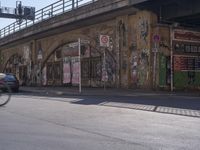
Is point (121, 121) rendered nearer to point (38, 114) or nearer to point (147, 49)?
point (38, 114)

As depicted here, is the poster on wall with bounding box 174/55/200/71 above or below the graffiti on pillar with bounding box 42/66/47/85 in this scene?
above

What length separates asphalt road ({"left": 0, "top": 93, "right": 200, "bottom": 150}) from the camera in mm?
8328

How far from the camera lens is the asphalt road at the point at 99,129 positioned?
833 cm

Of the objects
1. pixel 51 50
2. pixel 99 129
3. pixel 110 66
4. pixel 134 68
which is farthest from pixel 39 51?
pixel 99 129

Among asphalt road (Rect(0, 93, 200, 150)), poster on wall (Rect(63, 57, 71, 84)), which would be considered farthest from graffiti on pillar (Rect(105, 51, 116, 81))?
asphalt road (Rect(0, 93, 200, 150))

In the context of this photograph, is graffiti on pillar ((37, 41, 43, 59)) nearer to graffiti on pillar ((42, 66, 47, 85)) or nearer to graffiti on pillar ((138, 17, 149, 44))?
graffiti on pillar ((42, 66, 47, 85))

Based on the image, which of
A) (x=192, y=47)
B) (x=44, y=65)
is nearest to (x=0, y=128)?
(x=192, y=47)

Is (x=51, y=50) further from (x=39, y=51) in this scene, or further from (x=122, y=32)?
(x=122, y=32)

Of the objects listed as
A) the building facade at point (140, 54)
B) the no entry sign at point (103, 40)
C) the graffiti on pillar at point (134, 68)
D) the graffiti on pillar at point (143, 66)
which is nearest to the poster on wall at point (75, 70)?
the building facade at point (140, 54)

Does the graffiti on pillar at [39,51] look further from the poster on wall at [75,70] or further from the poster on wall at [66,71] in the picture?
the poster on wall at [75,70]

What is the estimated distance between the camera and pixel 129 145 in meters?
8.28

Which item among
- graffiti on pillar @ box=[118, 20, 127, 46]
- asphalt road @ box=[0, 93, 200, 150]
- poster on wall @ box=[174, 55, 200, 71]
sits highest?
graffiti on pillar @ box=[118, 20, 127, 46]

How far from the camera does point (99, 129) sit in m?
10.3

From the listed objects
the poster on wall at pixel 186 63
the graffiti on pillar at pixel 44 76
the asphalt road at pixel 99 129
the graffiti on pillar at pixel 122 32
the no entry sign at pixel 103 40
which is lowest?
the asphalt road at pixel 99 129
